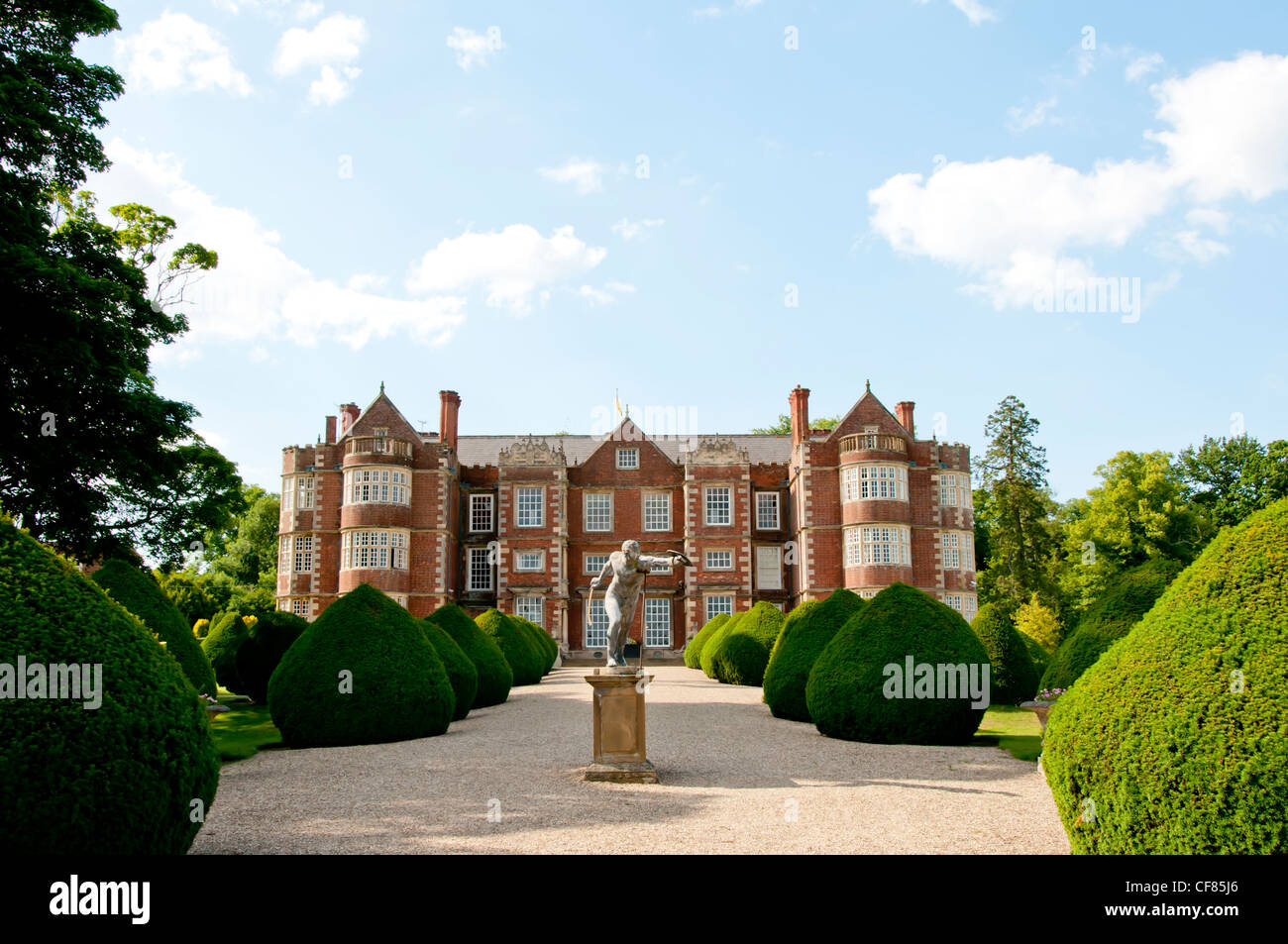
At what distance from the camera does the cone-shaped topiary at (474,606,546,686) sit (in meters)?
23.8

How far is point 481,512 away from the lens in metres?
45.7

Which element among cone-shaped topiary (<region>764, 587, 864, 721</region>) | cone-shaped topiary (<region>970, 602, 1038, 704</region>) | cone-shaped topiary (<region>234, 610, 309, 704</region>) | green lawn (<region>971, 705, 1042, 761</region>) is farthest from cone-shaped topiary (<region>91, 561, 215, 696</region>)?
cone-shaped topiary (<region>970, 602, 1038, 704</region>)

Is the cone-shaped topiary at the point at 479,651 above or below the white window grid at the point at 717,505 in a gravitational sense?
below

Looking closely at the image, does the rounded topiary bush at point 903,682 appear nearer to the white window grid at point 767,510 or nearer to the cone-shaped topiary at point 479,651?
the cone-shaped topiary at point 479,651

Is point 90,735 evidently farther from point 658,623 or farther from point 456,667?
point 658,623

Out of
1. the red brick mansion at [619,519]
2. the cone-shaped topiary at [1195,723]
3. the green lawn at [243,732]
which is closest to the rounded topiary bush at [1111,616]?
the cone-shaped topiary at [1195,723]

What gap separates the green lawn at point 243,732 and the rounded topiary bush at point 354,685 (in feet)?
2.35

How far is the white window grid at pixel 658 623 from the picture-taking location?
43.8 metres

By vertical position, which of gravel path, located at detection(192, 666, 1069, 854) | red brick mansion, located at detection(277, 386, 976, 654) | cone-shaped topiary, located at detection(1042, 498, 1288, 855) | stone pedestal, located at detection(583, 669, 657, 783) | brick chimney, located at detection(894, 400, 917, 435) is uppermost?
brick chimney, located at detection(894, 400, 917, 435)

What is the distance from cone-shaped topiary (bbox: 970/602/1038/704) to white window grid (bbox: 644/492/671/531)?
82.9 feet

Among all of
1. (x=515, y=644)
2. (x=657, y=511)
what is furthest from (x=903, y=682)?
(x=657, y=511)

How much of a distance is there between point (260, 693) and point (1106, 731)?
20.4 meters

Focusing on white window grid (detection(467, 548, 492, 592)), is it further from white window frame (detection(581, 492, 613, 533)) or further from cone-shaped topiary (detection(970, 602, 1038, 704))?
cone-shaped topiary (detection(970, 602, 1038, 704))
